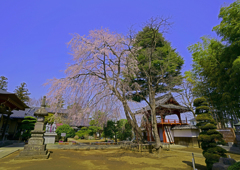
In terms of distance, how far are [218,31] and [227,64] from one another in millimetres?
2890

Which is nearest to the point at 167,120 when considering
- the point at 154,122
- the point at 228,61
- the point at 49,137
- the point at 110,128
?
the point at 110,128

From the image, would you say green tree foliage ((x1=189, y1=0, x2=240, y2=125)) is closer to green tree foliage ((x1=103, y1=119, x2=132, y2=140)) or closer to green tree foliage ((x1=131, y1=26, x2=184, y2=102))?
green tree foliage ((x1=131, y1=26, x2=184, y2=102))

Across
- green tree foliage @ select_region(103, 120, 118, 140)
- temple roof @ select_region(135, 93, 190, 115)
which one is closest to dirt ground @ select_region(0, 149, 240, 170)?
green tree foliage @ select_region(103, 120, 118, 140)

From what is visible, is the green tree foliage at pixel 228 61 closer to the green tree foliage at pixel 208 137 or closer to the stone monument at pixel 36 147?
the green tree foliage at pixel 208 137

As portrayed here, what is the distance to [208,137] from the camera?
5.06m

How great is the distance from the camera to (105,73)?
9.66 metres

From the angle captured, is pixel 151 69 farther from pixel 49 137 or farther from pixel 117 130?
pixel 49 137

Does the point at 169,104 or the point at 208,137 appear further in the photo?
the point at 169,104

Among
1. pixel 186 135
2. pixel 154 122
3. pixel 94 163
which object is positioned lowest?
pixel 94 163

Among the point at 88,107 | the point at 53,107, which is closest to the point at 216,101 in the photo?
the point at 88,107

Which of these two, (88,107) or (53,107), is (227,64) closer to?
(88,107)

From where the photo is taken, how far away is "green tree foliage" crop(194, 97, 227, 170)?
15.6 feet

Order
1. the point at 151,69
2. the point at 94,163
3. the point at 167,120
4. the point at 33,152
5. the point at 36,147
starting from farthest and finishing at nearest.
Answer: the point at 167,120 < the point at 151,69 < the point at 36,147 < the point at 33,152 < the point at 94,163

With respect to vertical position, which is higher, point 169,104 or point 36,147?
point 169,104
